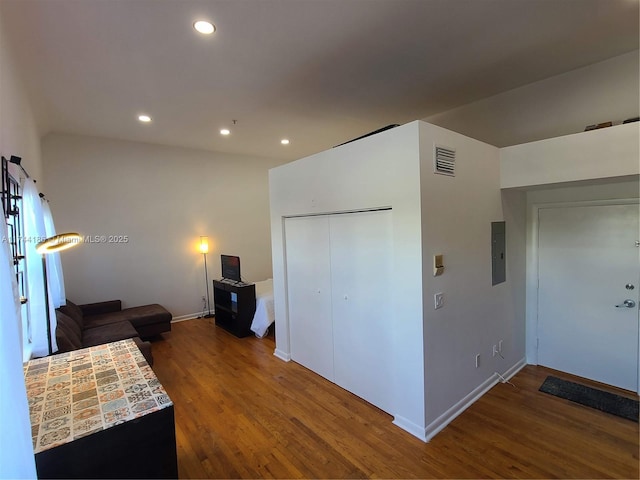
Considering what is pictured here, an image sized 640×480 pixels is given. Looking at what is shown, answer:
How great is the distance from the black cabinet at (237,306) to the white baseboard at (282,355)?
95 cm

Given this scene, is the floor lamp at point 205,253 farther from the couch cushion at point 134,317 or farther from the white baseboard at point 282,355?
the white baseboard at point 282,355

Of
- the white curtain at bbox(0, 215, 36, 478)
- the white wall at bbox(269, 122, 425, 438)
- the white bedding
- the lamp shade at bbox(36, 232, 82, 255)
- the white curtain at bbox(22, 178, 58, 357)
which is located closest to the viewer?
the white curtain at bbox(0, 215, 36, 478)

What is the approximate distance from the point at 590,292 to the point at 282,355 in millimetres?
3593

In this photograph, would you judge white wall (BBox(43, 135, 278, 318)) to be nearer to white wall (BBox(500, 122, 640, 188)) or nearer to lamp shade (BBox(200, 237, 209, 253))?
lamp shade (BBox(200, 237, 209, 253))

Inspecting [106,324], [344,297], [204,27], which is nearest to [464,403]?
[344,297]

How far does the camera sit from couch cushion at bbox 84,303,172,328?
450cm

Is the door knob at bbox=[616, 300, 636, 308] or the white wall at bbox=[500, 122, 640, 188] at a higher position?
the white wall at bbox=[500, 122, 640, 188]

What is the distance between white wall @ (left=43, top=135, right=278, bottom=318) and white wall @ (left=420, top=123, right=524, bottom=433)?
4.82m

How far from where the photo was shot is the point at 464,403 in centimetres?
291

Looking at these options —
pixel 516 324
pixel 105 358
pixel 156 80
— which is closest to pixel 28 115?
pixel 156 80

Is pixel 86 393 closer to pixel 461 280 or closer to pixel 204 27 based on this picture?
pixel 204 27

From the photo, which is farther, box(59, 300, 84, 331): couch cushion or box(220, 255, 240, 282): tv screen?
box(220, 255, 240, 282): tv screen

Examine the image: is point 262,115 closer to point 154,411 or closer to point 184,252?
point 184,252

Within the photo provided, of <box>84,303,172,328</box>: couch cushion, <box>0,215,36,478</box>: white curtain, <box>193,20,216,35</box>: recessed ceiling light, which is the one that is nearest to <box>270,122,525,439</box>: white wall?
<box>193,20,216,35</box>: recessed ceiling light
